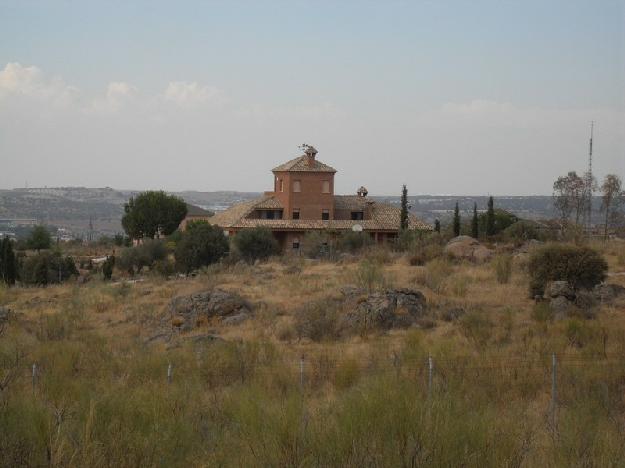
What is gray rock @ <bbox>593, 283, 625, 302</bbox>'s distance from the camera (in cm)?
2542

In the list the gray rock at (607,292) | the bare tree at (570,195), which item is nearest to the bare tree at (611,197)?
the bare tree at (570,195)

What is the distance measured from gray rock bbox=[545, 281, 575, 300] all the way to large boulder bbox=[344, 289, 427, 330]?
3.79 m

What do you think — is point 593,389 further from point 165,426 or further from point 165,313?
point 165,313

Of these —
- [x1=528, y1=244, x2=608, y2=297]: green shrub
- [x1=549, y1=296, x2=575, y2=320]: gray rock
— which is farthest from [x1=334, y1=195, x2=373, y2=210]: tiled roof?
[x1=549, y1=296, x2=575, y2=320]: gray rock

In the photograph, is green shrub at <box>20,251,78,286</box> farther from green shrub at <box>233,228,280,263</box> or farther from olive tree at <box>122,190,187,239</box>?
olive tree at <box>122,190,187,239</box>

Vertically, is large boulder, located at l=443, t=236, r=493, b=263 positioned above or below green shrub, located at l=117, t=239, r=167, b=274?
above

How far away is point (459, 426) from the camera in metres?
7.81

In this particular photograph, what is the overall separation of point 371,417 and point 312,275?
1044 inches

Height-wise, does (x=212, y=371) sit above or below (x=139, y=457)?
below

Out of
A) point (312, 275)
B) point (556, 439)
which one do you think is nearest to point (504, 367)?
point (556, 439)

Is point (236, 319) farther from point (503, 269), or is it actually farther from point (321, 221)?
point (321, 221)

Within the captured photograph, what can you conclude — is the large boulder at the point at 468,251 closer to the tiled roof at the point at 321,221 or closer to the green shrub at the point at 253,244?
the green shrub at the point at 253,244

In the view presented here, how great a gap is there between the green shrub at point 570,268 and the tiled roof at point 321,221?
3013 centimetres

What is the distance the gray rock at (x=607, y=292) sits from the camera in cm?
2542
